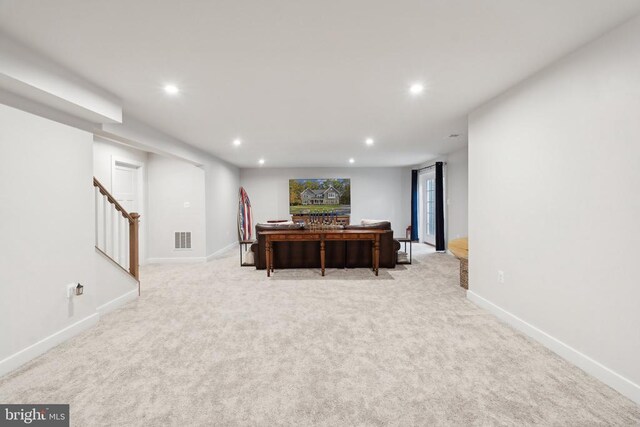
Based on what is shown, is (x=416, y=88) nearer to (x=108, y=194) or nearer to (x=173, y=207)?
(x=108, y=194)

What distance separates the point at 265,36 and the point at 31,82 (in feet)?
5.60

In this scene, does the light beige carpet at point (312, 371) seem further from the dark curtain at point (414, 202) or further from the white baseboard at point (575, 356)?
the dark curtain at point (414, 202)

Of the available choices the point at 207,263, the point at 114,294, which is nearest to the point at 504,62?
the point at 114,294

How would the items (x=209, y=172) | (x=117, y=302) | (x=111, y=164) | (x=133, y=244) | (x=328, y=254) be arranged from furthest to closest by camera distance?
(x=209, y=172) → (x=328, y=254) → (x=111, y=164) → (x=133, y=244) → (x=117, y=302)

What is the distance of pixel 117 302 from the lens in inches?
126

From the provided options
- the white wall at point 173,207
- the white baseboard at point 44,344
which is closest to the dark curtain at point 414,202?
the white wall at point 173,207

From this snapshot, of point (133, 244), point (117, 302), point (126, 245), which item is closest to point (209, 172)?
point (126, 245)

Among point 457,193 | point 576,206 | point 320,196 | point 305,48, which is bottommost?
point 576,206

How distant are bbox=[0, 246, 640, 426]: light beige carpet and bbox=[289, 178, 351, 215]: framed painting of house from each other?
17.7ft

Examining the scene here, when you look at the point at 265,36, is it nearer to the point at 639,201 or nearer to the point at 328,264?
the point at 639,201

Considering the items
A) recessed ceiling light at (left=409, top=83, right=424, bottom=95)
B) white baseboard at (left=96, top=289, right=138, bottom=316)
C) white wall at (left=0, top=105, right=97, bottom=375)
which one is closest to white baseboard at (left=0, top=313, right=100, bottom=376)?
white wall at (left=0, top=105, right=97, bottom=375)

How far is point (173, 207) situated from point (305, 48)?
483cm

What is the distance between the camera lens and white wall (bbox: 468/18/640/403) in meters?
1.66

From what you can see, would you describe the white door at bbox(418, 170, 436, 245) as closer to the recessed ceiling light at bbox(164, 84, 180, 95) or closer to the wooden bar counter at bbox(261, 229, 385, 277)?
the wooden bar counter at bbox(261, 229, 385, 277)
